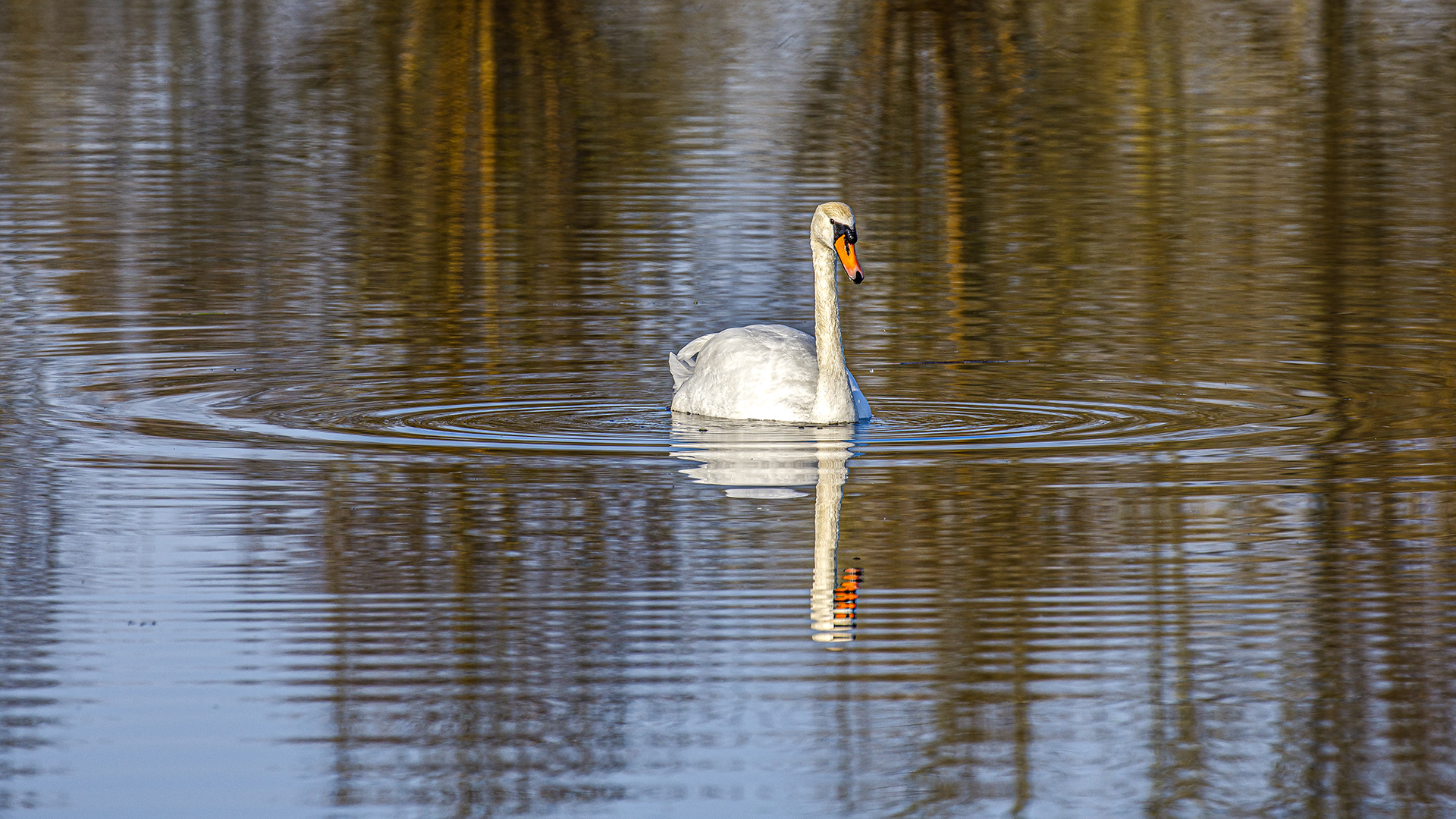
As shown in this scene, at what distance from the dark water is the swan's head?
3.17 ft

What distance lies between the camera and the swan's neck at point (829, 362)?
12.8 m

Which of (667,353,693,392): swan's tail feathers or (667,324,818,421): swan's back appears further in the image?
(667,353,693,392): swan's tail feathers

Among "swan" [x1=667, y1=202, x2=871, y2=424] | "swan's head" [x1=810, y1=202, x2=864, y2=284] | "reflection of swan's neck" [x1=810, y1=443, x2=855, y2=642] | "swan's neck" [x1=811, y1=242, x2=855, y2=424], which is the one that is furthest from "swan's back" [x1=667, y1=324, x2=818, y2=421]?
"reflection of swan's neck" [x1=810, y1=443, x2=855, y2=642]

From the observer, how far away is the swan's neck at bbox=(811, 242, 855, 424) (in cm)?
1277

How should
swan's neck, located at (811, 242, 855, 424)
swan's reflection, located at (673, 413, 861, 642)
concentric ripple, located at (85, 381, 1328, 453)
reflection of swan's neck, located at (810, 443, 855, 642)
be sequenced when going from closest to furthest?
reflection of swan's neck, located at (810, 443, 855, 642) < swan's reflection, located at (673, 413, 861, 642) < concentric ripple, located at (85, 381, 1328, 453) < swan's neck, located at (811, 242, 855, 424)

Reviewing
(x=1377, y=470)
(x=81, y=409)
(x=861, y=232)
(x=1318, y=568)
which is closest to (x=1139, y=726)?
(x=1318, y=568)

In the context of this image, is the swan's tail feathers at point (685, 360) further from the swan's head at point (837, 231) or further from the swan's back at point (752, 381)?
the swan's head at point (837, 231)

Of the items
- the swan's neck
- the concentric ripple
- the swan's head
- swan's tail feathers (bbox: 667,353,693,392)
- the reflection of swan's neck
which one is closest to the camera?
the reflection of swan's neck

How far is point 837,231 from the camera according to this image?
13.2 m

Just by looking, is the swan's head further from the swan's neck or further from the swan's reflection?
the swan's reflection

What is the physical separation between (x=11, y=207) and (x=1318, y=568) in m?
16.3

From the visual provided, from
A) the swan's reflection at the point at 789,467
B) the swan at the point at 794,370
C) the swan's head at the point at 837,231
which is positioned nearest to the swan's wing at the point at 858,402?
the swan at the point at 794,370

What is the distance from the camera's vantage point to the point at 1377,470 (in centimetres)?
1143

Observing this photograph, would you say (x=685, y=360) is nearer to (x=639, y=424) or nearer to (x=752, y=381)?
(x=752, y=381)
